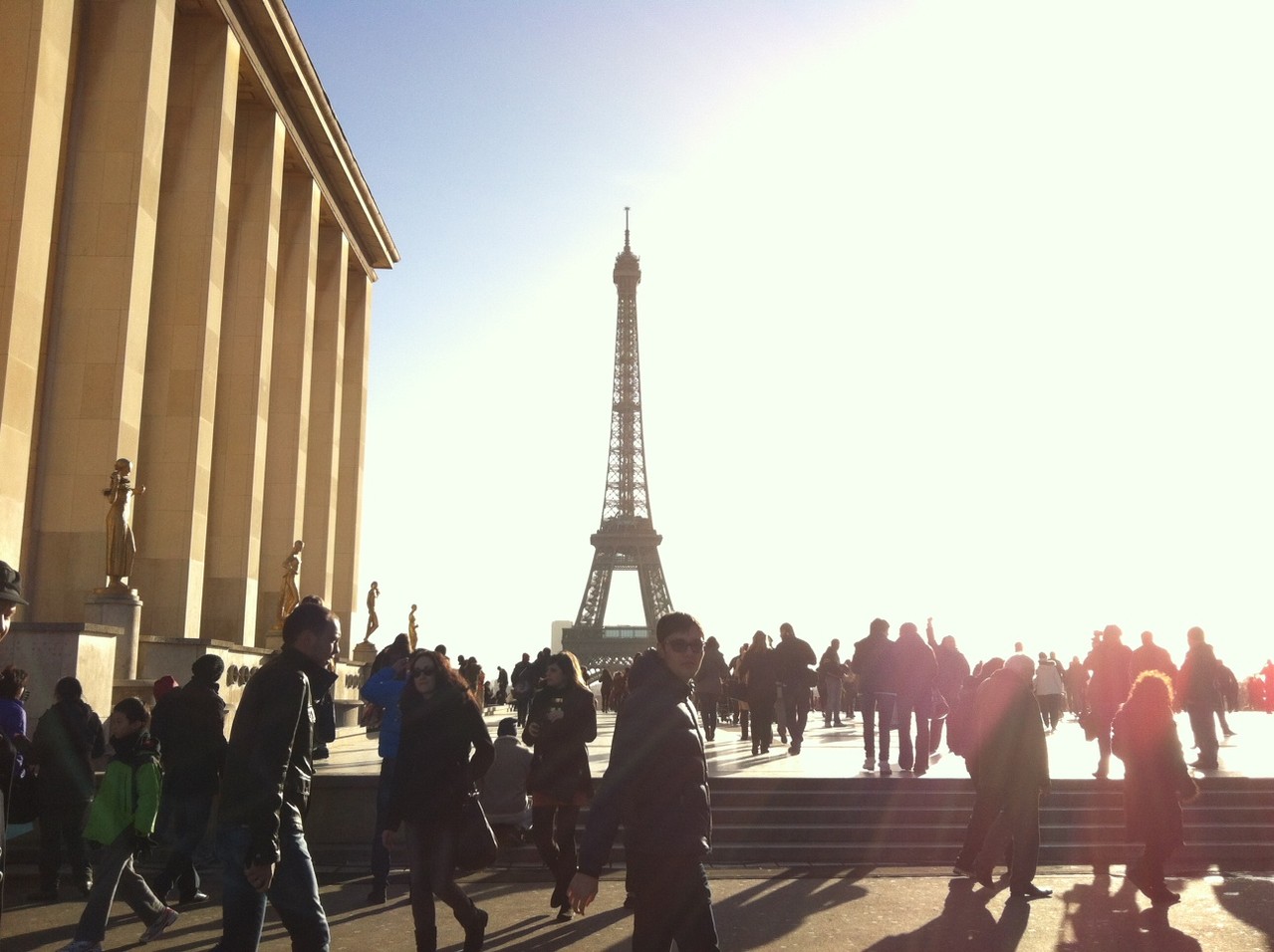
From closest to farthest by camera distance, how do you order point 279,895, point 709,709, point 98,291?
point 279,895 → point 98,291 → point 709,709

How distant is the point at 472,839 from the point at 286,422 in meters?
24.8

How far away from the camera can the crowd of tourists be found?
4965 millimetres

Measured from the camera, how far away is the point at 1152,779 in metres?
9.59

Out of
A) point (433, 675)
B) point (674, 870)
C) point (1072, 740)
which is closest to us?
point (674, 870)

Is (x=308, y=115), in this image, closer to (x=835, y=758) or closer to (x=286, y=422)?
(x=286, y=422)

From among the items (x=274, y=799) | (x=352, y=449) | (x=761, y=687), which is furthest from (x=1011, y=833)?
(x=352, y=449)

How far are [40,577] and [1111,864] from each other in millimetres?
15893

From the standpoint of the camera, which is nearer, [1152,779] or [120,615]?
[1152,779]

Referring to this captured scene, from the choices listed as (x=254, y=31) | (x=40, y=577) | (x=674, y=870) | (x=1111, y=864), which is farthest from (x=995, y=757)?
(x=254, y=31)

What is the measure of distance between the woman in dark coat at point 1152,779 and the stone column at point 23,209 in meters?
13.9

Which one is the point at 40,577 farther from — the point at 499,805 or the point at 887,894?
the point at 887,894

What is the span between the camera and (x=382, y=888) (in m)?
9.83

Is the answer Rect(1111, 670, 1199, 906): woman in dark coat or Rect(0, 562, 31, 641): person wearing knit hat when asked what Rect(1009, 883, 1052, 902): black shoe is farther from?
Rect(0, 562, 31, 641): person wearing knit hat

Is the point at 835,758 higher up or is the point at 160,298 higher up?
the point at 160,298
